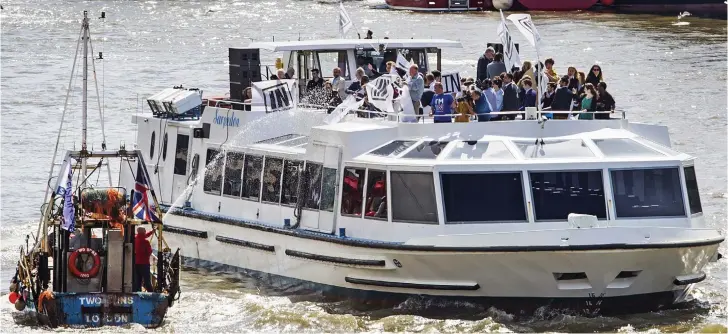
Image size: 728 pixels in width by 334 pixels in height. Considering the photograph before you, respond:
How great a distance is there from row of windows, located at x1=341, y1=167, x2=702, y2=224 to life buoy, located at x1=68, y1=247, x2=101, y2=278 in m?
4.12

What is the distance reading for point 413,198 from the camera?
19922 millimetres

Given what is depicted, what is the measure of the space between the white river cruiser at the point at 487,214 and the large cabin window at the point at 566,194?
2 cm

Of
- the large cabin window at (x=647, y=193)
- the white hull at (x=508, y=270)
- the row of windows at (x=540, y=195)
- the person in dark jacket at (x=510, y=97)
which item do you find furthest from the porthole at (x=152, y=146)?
the large cabin window at (x=647, y=193)

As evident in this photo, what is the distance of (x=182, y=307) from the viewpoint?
837 inches

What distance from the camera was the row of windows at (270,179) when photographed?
70.0ft

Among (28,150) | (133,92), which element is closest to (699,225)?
(28,150)

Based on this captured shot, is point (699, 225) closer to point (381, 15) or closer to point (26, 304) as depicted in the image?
point (26, 304)

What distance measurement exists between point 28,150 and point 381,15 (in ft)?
157

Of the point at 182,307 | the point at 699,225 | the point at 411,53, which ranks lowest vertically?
the point at 182,307

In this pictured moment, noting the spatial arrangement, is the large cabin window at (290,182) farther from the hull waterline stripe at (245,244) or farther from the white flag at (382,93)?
the white flag at (382,93)

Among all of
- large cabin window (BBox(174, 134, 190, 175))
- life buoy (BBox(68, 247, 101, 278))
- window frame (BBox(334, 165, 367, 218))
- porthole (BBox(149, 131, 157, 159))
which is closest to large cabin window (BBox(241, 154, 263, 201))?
large cabin window (BBox(174, 134, 190, 175))

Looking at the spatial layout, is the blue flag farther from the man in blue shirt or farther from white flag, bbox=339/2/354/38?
white flag, bbox=339/2/354/38

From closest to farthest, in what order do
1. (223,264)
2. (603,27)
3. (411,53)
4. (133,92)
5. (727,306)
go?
(727,306) → (223,264) → (411,53) → (133,92) → (603,27)

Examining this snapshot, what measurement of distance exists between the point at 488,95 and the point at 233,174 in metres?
4.28
